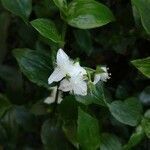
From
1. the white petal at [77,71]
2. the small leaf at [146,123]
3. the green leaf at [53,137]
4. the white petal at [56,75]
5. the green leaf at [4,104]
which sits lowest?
the green leaf at [4,104]

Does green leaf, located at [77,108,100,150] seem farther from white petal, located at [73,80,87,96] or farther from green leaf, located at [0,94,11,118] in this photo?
green leaf, located at [0,94,11,118]

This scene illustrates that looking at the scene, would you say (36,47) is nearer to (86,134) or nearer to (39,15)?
(39,15)

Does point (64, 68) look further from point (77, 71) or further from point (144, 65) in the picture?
point (144, 65)

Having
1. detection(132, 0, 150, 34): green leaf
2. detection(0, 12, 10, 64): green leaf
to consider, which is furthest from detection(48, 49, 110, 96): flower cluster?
detection(0, 12, 10, 64): green leaf

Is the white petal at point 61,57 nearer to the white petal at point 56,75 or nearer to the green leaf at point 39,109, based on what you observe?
the white petal at point 56,75

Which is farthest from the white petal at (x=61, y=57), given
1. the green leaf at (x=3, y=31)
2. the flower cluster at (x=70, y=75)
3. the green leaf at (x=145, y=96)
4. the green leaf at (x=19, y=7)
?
the green leaf at (x=3, y=31)

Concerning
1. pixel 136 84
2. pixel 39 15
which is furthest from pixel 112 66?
pixel 39 15
